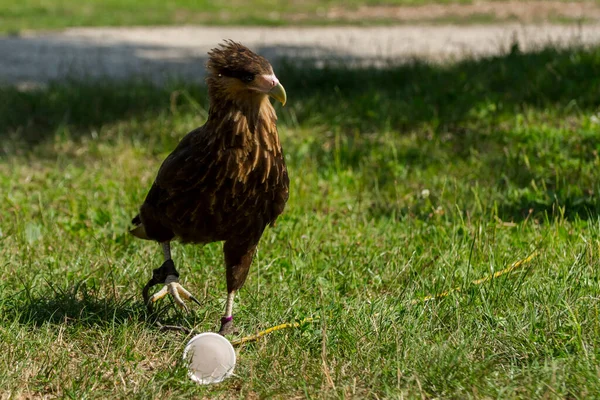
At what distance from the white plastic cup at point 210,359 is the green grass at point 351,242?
53 millimetres

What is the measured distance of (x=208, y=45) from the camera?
496 inches

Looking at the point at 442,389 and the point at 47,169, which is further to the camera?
the point at 47,169

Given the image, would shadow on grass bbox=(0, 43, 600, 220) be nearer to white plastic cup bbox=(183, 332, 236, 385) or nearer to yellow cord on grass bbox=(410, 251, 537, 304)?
yellow cord on grass bbox=(410, 251, 537, 304)

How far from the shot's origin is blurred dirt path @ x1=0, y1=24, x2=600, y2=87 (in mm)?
10367

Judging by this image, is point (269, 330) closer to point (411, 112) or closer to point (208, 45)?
point (411, 112)

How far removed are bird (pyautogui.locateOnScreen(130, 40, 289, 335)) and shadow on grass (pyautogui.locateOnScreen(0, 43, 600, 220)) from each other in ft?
6.74

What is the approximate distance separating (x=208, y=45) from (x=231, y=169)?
907 centimetres

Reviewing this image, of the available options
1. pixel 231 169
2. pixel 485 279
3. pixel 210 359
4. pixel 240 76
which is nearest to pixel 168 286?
pixel 210 359

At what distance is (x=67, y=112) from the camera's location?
7918 mm

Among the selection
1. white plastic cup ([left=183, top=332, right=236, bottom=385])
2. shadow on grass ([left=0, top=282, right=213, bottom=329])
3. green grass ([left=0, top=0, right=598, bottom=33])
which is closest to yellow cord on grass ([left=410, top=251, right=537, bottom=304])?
white plastic cup ([left=183, top=332, right=236, bottom=385])

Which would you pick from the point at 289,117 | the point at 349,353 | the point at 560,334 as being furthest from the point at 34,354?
the point at 289,117

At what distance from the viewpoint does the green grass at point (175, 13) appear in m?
14.9

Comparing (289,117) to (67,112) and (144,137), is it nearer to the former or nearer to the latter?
(144,137)

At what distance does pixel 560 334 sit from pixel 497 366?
352 mm
